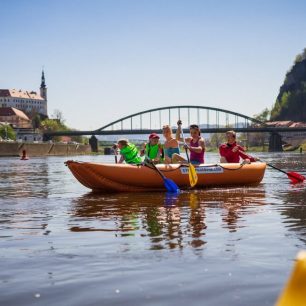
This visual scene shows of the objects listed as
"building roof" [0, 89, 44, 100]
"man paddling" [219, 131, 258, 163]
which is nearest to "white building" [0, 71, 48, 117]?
"building roof" [0, 89, 44, 100]

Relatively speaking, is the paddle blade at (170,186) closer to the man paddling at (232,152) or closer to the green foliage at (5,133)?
the man paddling at (232,152)

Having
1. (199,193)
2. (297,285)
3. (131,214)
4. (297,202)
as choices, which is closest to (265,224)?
(131,214)

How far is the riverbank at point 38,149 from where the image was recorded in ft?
242

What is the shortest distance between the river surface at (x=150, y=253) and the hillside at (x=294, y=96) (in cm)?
13896

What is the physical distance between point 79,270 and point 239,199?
6126mm

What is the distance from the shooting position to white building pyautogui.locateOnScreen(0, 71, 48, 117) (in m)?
166

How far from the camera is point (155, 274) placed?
401 cm

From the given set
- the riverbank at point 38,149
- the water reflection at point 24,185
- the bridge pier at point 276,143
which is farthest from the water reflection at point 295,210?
the bridge pier at point 276,143

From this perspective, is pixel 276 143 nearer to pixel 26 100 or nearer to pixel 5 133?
pixel 5 133

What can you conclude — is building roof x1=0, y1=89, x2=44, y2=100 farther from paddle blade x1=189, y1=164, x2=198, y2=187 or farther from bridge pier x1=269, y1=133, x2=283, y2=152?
paddle blade x1=189, y1=164, x2=198, y2=187

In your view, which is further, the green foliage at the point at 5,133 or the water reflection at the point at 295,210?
the green foliage at the point at 5,133

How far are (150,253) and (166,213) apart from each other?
3028 mm

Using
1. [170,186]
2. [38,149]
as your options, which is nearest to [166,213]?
[170,186]

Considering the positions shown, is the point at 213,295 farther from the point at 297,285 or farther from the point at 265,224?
the point at 265,224
